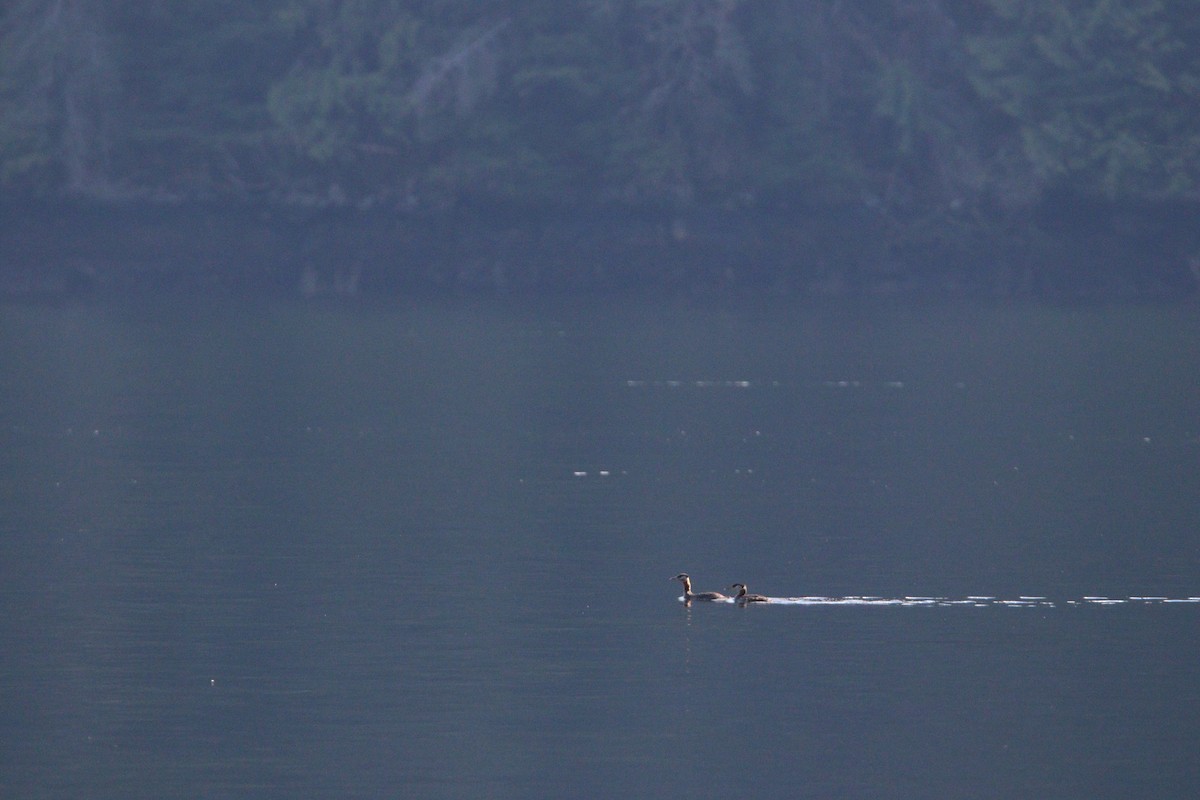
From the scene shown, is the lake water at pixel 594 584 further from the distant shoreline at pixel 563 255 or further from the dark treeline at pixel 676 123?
the distant shoreline at pixel 563 255

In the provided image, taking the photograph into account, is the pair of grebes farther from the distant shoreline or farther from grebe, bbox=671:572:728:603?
the distant shoreline

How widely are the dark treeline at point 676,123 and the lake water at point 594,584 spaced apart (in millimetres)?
37136

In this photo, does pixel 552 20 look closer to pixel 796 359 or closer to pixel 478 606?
pixel 796 359

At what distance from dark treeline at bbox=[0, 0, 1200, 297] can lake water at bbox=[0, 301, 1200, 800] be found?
1462 inches

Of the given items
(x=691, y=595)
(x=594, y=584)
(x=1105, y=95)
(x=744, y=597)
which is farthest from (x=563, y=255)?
(x=744, y=597)

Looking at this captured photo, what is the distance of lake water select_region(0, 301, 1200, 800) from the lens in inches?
741

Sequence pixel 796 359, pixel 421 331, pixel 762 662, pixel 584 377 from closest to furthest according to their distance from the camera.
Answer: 1. pixel 762 662
2. pixel 584 377
3. pixel 796 359
4. pixel 421 331

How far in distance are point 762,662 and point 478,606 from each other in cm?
334

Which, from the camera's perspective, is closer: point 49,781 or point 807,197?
point 49,781

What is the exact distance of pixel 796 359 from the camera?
56656mm

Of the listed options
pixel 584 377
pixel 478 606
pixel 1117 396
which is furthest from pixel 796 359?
pixel 478 606

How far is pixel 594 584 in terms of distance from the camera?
25953 mm

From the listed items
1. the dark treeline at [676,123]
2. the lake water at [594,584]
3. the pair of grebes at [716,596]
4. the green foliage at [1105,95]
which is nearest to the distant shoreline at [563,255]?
the dark treeline at [676,123]

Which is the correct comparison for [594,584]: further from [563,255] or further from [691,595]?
[563,255]
